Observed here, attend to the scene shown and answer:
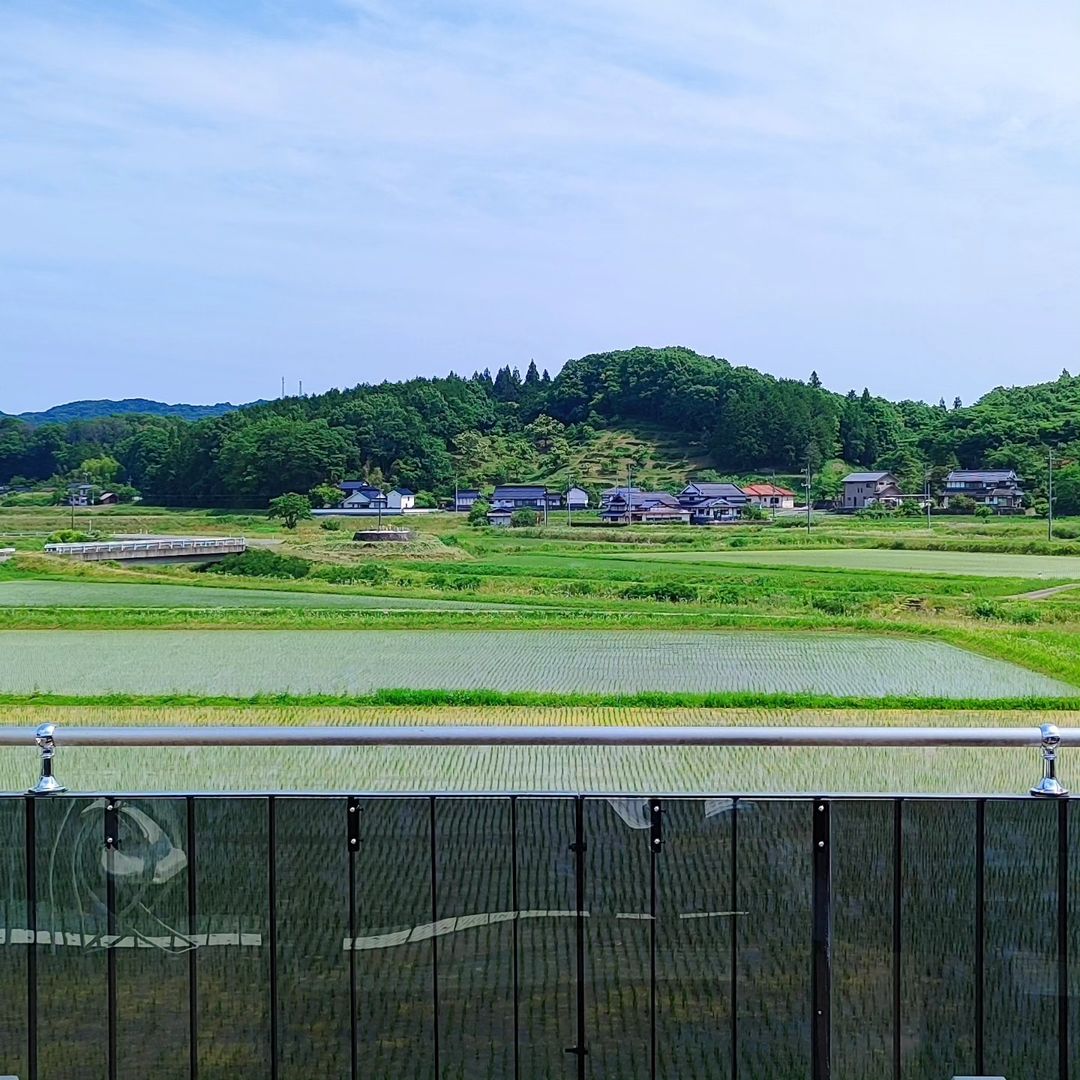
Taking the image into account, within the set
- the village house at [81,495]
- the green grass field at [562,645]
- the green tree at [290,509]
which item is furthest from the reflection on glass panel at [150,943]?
the village house at [81,495]

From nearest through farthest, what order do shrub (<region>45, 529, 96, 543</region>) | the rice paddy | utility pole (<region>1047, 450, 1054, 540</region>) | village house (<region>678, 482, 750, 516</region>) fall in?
1. the rice paddy
2. utility pole (<region>1047, 450, 1054, 540</region>)
3. shrub (<region>45, 529, 96, 543</region>)
4. village house (<region>678, 482, 750, 516</region>)

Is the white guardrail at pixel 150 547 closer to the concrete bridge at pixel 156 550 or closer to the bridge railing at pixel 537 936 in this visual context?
the concrete bridge at pixel 156 550

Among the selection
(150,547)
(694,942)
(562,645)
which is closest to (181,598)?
(150,547)

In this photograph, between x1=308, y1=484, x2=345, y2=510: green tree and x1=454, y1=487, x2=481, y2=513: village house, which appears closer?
x1=308, y1=484, x2=345, y2=510: green tree

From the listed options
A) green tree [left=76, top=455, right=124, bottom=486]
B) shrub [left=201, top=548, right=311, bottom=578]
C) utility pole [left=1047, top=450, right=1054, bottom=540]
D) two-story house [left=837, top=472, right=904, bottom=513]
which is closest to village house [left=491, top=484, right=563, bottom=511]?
two-story house [left=837, top=472, right=904, bottom=513]

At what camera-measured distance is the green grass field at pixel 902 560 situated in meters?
26.2

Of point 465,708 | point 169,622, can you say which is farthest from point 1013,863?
point 169,622

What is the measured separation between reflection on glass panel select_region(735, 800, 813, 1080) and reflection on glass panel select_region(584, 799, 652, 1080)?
0.18 meters

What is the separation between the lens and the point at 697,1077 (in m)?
2.35

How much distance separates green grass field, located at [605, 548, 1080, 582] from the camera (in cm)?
2623

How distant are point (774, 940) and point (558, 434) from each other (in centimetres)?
4694

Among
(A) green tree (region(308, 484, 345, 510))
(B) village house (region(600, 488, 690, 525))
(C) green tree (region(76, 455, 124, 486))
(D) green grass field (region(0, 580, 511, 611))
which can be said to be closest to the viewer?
(D) green grass field (region(0, 580, 511, 611))

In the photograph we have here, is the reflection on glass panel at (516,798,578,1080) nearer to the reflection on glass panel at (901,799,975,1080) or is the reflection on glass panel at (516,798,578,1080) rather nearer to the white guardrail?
the reflection on glass panel at (901,799,975,1080)

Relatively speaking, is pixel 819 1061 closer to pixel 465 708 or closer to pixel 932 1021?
pixel 932 1021
